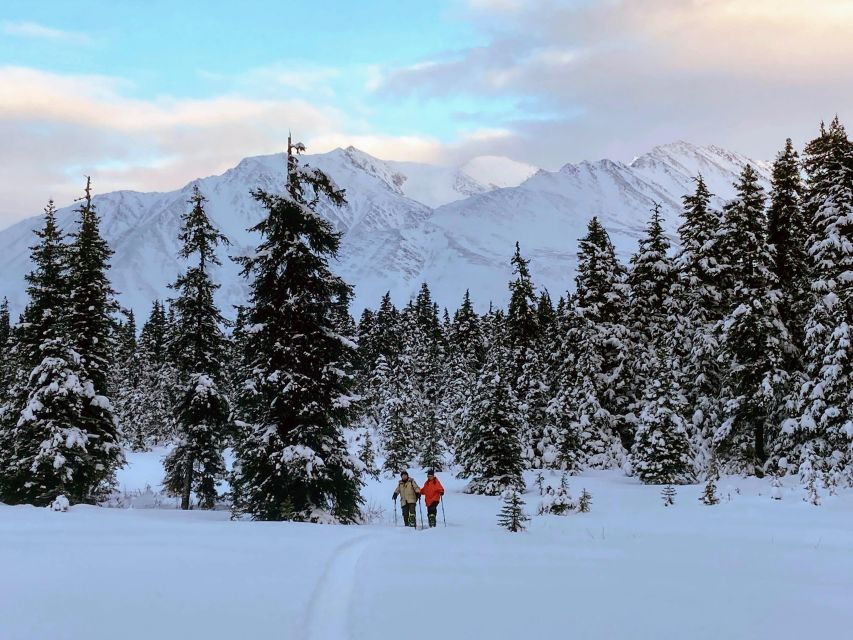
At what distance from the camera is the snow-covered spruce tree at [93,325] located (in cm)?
2662

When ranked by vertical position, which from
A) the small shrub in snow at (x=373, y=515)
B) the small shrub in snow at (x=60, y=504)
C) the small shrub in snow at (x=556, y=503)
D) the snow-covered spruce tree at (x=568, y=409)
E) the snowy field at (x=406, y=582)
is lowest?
the small shrub in snow at (x=373, y=515)

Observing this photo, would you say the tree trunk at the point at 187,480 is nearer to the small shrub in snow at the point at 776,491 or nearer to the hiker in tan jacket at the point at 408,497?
the hiker in tan jacket at the point at 408,497

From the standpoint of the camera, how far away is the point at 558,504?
22344 mm

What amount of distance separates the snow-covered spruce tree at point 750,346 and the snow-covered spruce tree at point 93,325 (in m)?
26.0

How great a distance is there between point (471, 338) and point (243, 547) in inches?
2549

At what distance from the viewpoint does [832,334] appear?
80.0ft

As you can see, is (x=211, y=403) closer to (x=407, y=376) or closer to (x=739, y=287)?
(x=739, y=287)

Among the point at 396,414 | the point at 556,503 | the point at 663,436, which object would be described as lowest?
the point at 556,503

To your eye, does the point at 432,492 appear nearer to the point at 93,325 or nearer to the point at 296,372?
the point at 296,372

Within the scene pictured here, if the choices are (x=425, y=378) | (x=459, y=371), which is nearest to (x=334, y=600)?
(x=459, y=371)

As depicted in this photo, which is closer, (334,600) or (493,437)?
(334,600)

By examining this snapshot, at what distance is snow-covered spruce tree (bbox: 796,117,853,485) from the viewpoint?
24.0 m

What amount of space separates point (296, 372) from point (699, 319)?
21989mm

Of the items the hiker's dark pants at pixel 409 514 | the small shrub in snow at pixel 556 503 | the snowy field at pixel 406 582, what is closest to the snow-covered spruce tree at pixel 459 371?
the small shrub in snow at pixel 556 503
